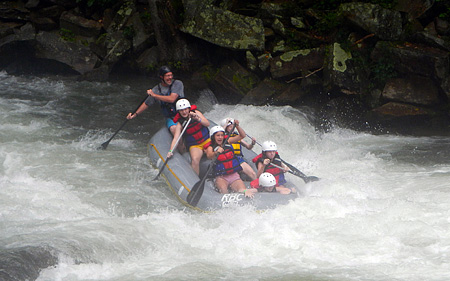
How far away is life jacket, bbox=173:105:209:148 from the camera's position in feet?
24.4

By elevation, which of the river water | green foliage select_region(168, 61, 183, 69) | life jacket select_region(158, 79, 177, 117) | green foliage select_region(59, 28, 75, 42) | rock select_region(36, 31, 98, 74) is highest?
green foliage select_region(168, 61, 183, 69)

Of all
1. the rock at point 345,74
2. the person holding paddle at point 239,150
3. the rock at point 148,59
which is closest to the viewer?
the person holding paddle at point 239,150

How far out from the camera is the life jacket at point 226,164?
6852 millimetres

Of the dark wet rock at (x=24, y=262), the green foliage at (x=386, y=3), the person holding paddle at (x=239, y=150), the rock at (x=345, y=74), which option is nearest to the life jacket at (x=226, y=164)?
the person holding paddle at (x=239, y=150)

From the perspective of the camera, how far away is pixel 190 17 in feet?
37.0

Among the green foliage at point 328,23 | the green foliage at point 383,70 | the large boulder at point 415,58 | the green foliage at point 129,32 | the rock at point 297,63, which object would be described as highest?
the green foliage at point 328,23

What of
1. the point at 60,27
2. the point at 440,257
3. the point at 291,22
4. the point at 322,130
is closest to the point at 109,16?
the point at 60,27

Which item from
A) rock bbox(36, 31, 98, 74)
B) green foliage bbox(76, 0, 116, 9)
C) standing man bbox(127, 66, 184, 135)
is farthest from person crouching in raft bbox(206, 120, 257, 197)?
green foliage bbox(76, 0, 116, 9)

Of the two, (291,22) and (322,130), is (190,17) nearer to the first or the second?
(291,22)

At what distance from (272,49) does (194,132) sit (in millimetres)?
4328

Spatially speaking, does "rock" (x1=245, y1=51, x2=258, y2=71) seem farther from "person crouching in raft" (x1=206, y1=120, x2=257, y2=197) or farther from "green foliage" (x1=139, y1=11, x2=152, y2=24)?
"person crouching in raft" (x1=206, y1=120, x2=257, y2=197)

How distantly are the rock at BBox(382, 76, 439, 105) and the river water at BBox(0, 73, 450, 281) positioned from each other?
74 centimetres

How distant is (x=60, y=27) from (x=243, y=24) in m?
4.88

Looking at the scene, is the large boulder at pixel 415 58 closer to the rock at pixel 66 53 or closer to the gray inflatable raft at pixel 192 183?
the gray inflatable raft at pixel 192 183
